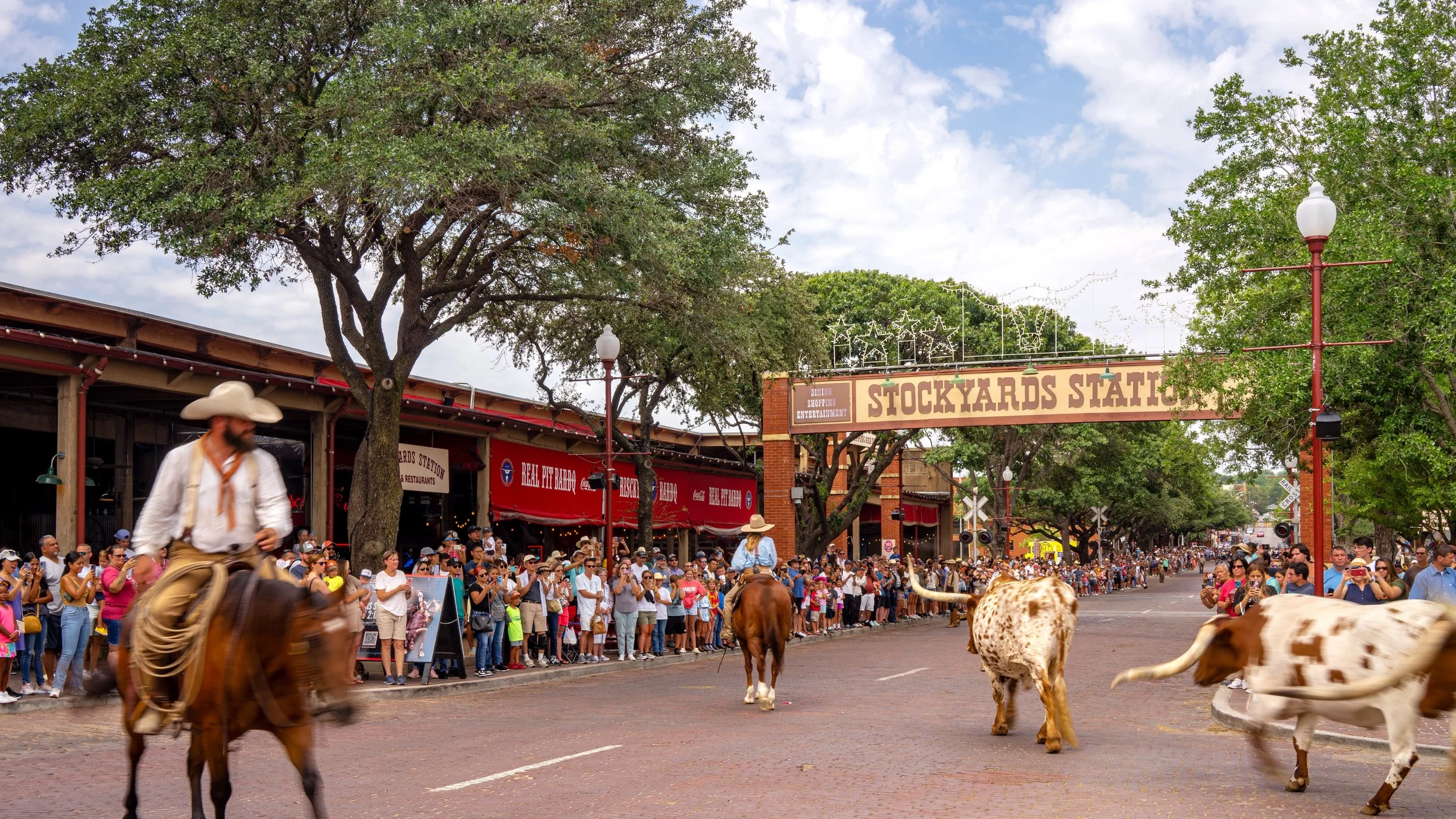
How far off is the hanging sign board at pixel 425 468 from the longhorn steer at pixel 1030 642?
18.2 metres

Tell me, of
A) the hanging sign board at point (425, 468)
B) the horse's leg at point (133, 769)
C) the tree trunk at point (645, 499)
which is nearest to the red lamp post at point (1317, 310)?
the horse's leg at point (133, 769)

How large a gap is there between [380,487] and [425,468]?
339 inches

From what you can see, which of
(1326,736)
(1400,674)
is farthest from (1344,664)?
(1326,736)

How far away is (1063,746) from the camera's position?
11.8 m

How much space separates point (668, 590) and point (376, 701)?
8.67m

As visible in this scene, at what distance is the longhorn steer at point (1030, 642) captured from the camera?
11344 mm

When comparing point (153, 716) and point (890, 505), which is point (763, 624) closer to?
point (153, 716)

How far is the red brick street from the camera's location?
8.91 m

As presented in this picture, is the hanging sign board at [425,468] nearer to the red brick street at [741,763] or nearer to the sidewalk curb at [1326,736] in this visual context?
the red brick street at [741,763]

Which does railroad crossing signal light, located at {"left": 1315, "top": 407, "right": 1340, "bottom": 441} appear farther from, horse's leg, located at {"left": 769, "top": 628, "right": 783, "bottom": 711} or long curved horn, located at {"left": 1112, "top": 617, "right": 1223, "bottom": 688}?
long curved horn, located at {"left": 1112, "top": 617, "right": 1223, "bottom": 688}

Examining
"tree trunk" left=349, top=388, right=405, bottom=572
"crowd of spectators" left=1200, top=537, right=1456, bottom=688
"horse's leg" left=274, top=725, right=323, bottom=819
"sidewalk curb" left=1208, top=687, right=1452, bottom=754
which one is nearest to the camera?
"horse's leg" left=274, top=725, right=323, bottom=819

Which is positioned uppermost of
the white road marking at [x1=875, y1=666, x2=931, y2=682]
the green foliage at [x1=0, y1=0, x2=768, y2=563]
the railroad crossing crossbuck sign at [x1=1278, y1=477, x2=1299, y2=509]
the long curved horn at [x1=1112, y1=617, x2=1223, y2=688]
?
the green foliage at [x1=0, y1=0, x2=768, y2=563]

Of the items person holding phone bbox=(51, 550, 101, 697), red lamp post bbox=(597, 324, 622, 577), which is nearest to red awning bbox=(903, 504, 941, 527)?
red lamp post bbox=(597, 324, 622, 577)

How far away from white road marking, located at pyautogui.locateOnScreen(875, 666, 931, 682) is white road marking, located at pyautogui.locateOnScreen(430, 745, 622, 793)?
7.98 metres
